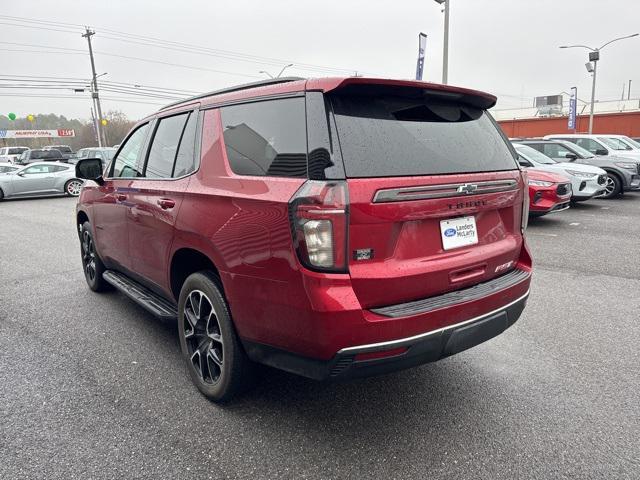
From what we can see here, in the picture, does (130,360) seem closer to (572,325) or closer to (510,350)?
(510,350)

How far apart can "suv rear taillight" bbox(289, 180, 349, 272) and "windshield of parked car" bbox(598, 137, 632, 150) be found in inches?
593

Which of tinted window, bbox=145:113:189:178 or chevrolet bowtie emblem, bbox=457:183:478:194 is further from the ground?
tinted window, bbox=145:113:189:178

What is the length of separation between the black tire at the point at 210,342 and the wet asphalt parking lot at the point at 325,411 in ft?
0.51

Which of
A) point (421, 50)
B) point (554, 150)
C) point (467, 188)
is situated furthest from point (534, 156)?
point (467, 188)

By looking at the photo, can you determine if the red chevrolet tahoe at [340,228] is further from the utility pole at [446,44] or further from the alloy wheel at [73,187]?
the alloy wheel at [73,187]

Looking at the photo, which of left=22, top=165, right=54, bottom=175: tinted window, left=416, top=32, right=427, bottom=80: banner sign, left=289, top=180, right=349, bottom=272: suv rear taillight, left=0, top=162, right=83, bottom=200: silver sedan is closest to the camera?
left=289, top=180, right=349, bottom=272: suv rear taillight

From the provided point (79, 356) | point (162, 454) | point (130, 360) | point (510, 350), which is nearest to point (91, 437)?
point (162, 454)

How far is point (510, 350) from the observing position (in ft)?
11.9

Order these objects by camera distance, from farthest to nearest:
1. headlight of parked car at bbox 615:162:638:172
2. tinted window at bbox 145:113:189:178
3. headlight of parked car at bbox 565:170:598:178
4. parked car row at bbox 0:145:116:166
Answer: parked car row at bbox 0:145:116:166 < headlight of parked car at bbox 615:162:638:172 < headlight of parked car at bbox 565:170:598:178 < tinted window at bbox 145:113:189:178

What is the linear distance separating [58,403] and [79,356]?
0.71m

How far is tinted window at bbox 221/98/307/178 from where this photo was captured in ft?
7.54

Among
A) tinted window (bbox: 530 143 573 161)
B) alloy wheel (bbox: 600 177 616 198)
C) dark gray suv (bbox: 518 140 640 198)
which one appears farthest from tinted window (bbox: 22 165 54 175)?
alloy wheel (bbox: 600 177 616 198)

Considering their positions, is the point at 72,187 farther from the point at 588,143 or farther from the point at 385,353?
the point at 385,353

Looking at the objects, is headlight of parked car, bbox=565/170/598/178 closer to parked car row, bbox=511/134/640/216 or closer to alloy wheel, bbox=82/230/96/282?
parked car row, bbox=511/134/640/216
